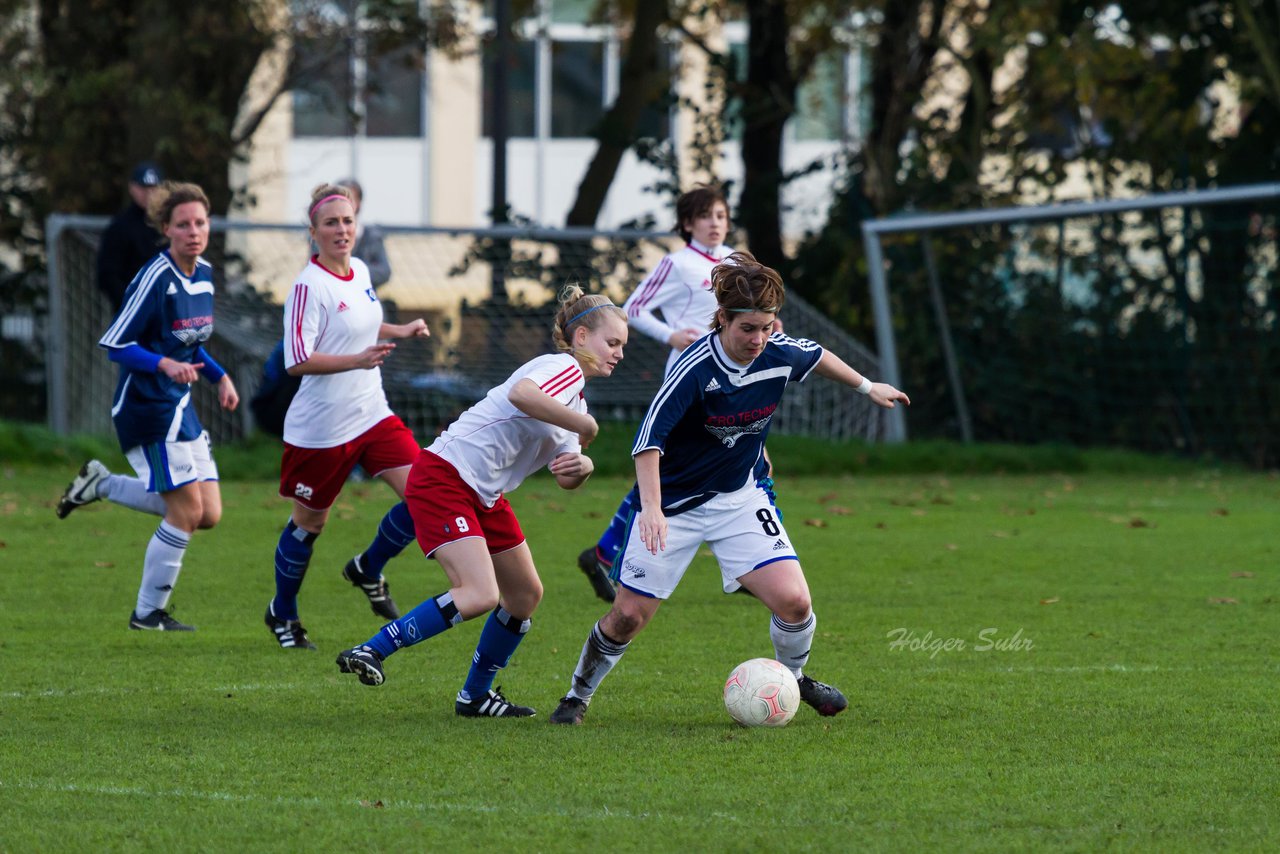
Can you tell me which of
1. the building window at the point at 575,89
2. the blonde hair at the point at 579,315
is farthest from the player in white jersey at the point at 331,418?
the building window at the point at 575,89

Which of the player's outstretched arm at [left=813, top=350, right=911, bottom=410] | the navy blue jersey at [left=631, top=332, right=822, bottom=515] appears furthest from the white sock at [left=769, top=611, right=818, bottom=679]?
the player's outstretched arm at [left=813, top=350, right=911, bottom=410]

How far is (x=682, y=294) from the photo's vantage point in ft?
30.1

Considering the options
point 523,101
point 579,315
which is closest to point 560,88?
point 523,101

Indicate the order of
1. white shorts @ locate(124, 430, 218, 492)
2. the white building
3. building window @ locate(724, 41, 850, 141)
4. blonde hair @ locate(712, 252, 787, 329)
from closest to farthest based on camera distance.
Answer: blonde hair @ locate(712, 252, 787, 329) → white shorts @ locate(124, 430, 218, 492) → building window @ locate(724, 41, 850, 141) → the white building

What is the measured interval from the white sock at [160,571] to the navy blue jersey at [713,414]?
9.05ft

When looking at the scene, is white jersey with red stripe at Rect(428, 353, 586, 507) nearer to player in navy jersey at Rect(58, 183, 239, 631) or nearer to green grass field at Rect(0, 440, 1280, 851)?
green grass field at Rect(0, 440, 1280, 851)

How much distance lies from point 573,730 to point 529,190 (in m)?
32.7

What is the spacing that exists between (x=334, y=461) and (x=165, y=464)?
0.84 metres

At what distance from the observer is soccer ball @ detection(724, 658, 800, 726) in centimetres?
564

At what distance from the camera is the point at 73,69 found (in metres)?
17.2

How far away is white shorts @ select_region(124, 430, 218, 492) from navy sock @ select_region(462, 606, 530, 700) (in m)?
2.31

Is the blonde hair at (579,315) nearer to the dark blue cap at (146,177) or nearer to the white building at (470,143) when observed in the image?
the dark blue cap at (146,177)

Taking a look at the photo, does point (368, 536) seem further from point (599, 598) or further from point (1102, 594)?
point (1102, 594)

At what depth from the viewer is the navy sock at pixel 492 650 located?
5887mm
